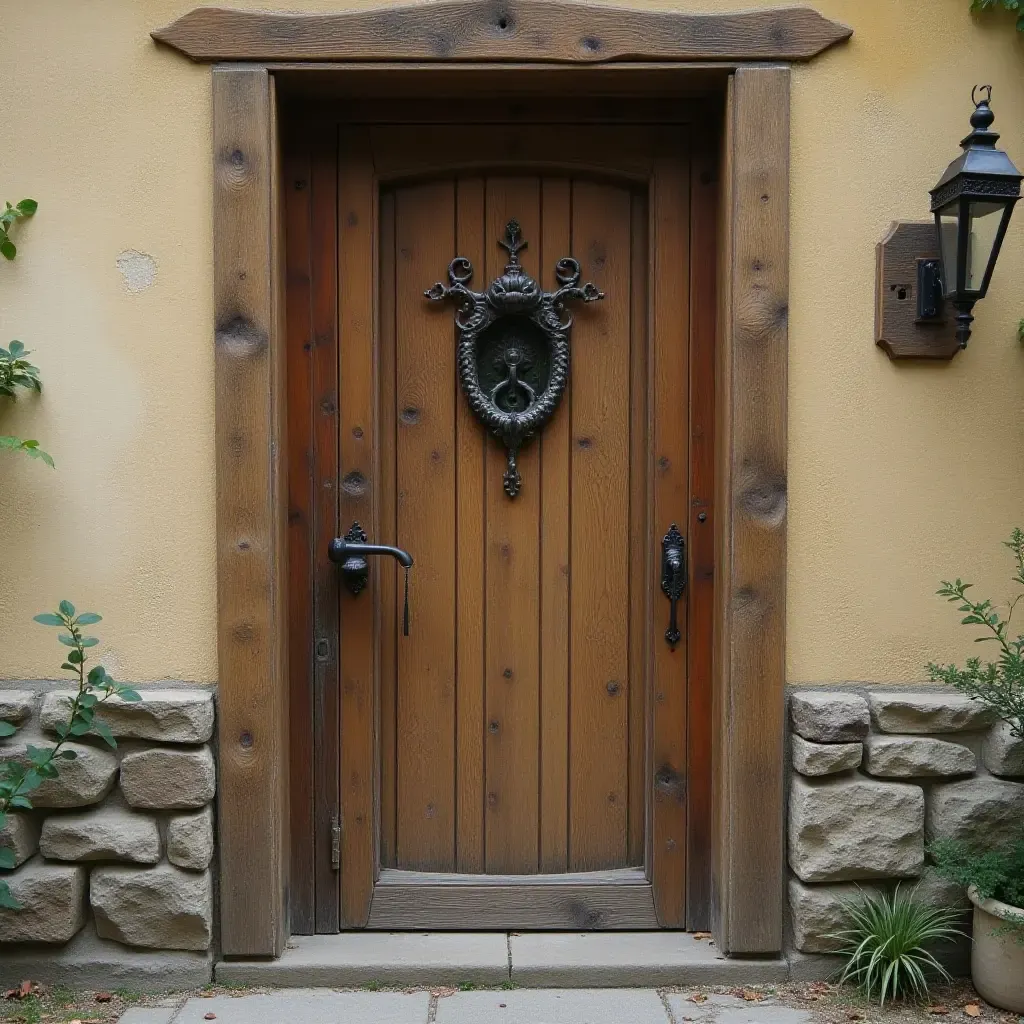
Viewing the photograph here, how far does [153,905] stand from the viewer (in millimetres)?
2721

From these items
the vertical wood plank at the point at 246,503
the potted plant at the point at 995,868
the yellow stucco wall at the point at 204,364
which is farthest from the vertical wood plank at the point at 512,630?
the potted plant at the point at 995,868

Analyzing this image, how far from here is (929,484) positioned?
276 cm

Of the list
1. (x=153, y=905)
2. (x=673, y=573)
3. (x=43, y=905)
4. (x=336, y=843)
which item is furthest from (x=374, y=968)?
(x=673, y=573)

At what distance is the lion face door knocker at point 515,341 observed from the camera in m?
2.91

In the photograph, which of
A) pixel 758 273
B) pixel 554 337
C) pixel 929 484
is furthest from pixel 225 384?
pixel 929 484

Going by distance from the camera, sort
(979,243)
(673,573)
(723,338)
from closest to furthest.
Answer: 1. (979,243)
2. (723,338)
3. (673,573)

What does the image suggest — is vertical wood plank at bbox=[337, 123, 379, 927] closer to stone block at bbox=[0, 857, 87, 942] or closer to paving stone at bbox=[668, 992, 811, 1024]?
stone block at bbox=[0, 857, 87, 942]

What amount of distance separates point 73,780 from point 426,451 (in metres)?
1.20

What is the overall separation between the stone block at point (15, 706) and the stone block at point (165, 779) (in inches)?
10.7

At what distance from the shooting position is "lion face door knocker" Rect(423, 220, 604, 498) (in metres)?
2.91

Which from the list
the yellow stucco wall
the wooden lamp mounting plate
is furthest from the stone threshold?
the wooden lamp mounting plate

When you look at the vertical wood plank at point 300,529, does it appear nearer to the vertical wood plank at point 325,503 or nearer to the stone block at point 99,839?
the vertical wood plank at point 325,503

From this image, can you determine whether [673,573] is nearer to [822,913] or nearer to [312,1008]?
[822,913]

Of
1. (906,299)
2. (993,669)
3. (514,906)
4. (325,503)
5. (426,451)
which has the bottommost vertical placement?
(514,906)
